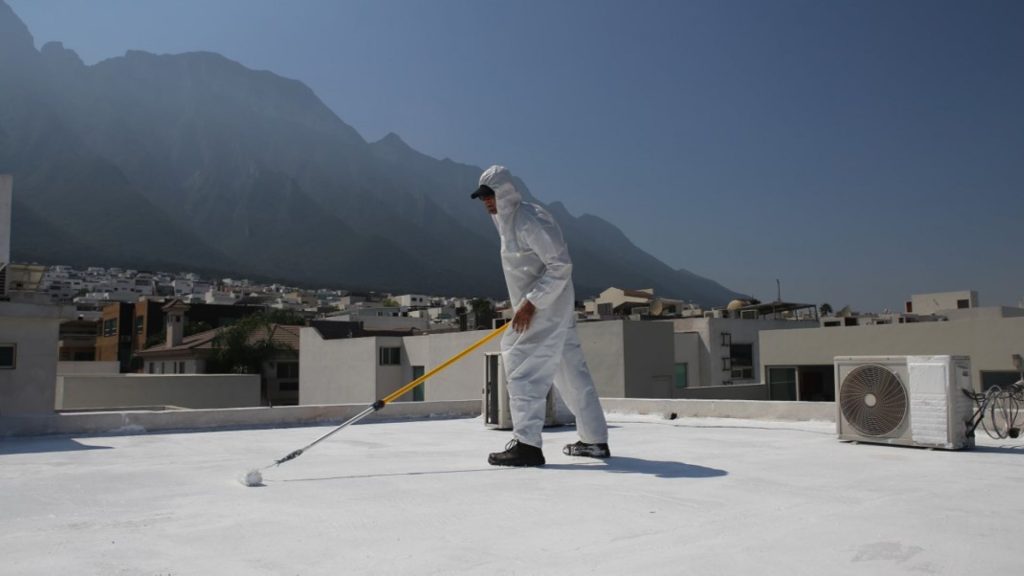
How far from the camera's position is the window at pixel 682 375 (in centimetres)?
3409

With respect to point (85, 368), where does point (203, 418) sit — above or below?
below

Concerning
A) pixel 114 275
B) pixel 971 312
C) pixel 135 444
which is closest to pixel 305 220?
pixel 114 275

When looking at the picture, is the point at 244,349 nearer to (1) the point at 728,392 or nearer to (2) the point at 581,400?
(1) the point at 728,392

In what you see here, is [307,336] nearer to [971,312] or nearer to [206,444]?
[971,312]

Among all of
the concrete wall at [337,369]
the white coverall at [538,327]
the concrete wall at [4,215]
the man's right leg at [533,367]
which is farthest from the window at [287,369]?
the man's right leg at [533,367]

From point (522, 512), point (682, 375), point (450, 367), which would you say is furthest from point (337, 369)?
point (522, 512)

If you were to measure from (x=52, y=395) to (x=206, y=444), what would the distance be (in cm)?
1343

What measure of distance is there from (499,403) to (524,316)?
2.79 meters

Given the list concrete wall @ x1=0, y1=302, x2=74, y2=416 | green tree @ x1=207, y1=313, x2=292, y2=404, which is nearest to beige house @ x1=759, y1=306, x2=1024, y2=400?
concrete wall @ x1=0, y1=302, x2=74, y2=416

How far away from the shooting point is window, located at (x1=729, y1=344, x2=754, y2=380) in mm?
36719

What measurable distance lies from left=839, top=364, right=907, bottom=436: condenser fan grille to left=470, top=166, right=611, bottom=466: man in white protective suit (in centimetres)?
197

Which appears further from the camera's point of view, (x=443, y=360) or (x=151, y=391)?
(x=443, y=360)

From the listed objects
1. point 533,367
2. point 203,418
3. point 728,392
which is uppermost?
point 533,367

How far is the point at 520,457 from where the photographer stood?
193 inches
